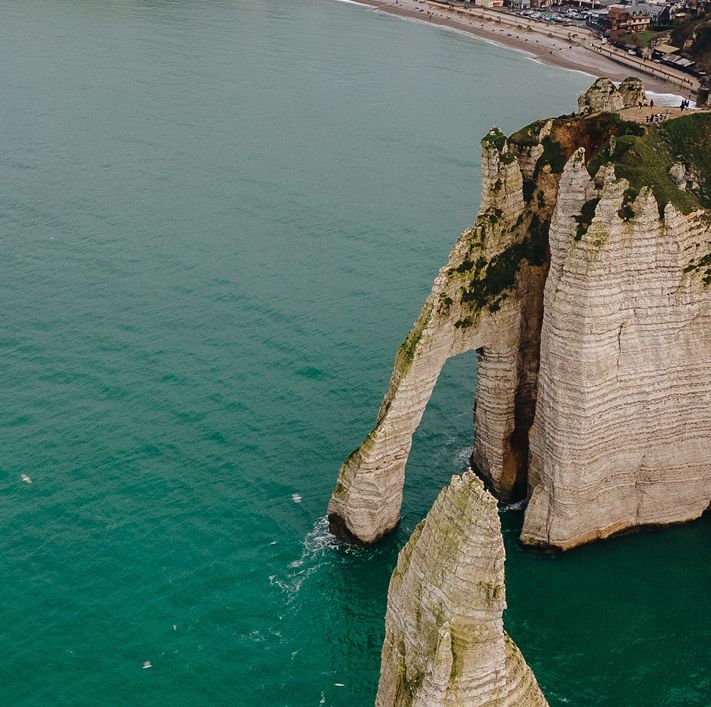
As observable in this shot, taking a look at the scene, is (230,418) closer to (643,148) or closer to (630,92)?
(643,148)

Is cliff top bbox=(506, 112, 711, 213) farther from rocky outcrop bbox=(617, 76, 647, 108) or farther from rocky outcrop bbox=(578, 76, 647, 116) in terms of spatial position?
rocky outcrop bbox=(617, 76, 647, 108)

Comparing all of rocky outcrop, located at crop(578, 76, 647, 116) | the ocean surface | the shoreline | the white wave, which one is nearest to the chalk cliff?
the white wave

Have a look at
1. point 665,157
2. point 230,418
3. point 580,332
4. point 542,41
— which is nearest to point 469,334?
point 580,332

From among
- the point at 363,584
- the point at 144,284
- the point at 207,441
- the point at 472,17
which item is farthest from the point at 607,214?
the point at 472,17

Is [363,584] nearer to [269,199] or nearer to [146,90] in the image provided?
[269,199]

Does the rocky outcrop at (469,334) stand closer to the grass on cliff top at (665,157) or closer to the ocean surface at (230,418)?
the ocean surface at (230,418)
